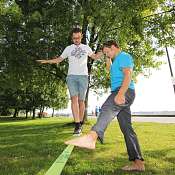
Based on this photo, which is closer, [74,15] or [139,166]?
[139,166]

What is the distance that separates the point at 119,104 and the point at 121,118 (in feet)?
2.41

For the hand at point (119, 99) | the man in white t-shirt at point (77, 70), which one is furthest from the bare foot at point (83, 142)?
the man in white t-shirt at point (77, 70)

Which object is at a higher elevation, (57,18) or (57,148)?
(57,18)

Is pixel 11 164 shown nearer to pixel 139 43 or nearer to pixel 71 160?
pixel 71 160

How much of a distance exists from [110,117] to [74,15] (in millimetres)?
19023

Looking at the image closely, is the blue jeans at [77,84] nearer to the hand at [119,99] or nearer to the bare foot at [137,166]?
the bare foot at [137,166]

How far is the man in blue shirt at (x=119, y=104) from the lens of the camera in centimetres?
739

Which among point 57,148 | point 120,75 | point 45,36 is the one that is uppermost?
point 45,36

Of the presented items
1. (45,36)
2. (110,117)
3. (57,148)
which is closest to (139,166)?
(110,117)

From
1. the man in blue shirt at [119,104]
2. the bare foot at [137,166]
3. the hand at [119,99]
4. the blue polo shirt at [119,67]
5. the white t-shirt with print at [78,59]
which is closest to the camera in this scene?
the man in blue shirt at [119,104]

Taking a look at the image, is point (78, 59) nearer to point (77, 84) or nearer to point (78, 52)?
point (78, 52)

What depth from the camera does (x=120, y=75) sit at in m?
8.05

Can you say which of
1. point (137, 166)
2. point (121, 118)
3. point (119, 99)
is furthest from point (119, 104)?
point (137, 166)

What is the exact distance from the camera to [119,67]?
804 cm
